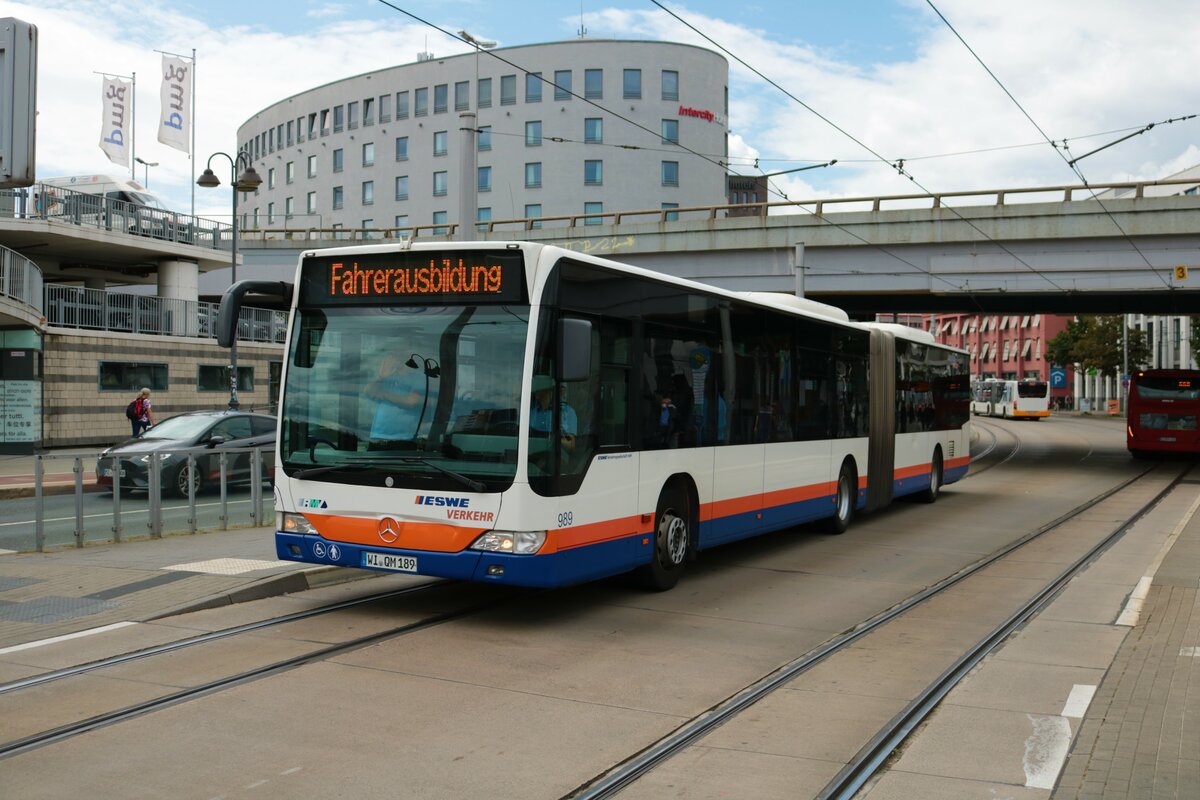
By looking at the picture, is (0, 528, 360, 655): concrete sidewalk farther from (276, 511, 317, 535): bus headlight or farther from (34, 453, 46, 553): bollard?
(276, 511, 317, 535): bus headlight

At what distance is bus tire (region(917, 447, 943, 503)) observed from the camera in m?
20.7

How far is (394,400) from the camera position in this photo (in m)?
8.92

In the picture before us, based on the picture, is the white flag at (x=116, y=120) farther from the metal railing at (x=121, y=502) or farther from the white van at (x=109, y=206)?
the metal railing at (x=121, y=502)

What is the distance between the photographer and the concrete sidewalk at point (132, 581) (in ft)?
28.3

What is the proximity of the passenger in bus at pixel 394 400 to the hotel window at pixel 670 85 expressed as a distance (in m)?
66.8

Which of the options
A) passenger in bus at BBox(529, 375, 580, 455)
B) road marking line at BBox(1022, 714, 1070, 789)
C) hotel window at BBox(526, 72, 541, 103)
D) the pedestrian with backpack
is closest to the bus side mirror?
passenger in bus at BBox(529, 375, 580, 455)

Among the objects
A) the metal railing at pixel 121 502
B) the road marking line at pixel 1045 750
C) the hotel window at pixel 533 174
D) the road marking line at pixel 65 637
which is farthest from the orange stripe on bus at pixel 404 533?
the hotel window at pixel 533 174

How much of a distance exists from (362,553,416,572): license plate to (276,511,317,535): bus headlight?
586 millimetres

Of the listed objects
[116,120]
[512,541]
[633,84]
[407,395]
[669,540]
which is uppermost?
[633,84]

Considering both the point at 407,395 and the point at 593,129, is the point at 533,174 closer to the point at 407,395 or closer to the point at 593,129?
the point at 593,129

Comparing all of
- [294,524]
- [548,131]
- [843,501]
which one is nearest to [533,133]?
[548,131]

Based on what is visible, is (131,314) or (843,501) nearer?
(843,501)

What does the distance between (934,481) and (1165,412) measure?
19552mm

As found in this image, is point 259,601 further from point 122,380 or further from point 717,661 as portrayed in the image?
point 122,380
